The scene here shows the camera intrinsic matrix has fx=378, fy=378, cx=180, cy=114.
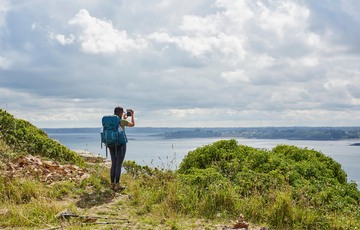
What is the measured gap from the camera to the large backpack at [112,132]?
1071cm

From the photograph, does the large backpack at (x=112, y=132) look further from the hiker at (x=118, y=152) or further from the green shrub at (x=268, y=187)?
the green shrub at (x=268, y=187)

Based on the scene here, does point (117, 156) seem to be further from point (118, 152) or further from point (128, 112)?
point (128, 112)

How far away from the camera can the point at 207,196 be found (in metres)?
9.50

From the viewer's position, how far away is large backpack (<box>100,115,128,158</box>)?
10.7 meters

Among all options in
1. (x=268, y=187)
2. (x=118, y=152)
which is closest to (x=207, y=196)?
(x=268, y=187)

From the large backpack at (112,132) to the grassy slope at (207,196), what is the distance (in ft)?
4.82

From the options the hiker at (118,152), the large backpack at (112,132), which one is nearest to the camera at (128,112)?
the hiker at (118,152)

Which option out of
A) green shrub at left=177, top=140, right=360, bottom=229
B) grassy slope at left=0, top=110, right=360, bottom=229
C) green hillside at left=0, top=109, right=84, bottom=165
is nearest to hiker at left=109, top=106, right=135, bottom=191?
grassy slope at left=0, top=110, right=360, bottom=229

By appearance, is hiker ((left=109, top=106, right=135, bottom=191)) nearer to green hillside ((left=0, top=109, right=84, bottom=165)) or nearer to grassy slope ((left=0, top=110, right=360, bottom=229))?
grassy slope ((left=0, top=110, right=360, bottom=229))

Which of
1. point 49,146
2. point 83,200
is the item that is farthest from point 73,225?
point 49,146

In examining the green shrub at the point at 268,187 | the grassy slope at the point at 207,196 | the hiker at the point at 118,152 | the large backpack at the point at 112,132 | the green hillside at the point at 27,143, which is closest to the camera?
the grassy slope at the point at 207,196

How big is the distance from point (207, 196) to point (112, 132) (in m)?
3.27

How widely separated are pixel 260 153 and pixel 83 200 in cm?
576

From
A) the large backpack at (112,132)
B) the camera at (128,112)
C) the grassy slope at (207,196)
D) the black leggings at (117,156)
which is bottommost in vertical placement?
the grassy slope at (207,196)
